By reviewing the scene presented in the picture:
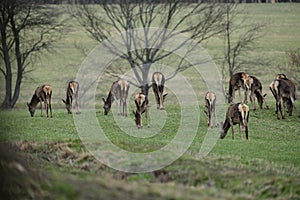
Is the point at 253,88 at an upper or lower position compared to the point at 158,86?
lower

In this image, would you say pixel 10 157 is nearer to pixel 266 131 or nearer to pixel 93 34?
pixel 266 131

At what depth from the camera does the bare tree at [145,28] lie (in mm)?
37500

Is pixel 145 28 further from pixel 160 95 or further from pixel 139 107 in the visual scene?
pixel 139 107

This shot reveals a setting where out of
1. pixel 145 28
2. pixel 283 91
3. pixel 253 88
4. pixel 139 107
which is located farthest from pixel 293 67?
pixel 139 107

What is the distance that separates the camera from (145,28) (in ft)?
125

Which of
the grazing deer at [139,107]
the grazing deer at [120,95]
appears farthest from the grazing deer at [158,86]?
the grazing deer at [139,107]

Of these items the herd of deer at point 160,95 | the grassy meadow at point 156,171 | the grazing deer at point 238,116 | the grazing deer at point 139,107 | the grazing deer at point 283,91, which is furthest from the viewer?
the grazing deer at point 283,91

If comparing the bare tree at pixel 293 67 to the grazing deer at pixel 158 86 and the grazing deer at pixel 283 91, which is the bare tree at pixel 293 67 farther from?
the grazing deer at pixel 158 86

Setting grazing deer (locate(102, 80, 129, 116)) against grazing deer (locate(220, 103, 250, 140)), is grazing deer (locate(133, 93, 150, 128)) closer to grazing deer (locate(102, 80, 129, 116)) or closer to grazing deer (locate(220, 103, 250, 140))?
grazing deer (locate(220, 103, 250, 140))

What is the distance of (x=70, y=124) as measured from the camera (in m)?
24.2

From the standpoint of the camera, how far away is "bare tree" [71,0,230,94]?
123 ft

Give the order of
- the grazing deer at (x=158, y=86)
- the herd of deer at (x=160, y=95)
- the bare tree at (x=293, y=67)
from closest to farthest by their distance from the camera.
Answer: the herd of deer at (x=160, y=95)
the grazing deer at (x=158, y=86)
the bare tree at (x=293, y=67)

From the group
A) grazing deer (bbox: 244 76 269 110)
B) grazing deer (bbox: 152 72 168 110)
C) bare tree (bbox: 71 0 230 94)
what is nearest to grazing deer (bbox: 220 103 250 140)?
grazing deer (bbox: 244 76 269 110)

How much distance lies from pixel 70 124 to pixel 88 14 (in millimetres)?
15392
